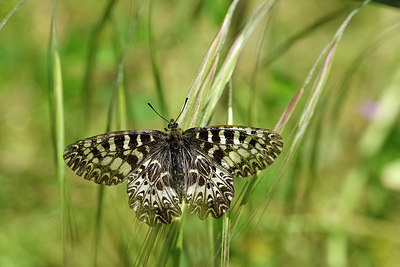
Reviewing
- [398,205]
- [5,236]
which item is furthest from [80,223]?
[398,205]

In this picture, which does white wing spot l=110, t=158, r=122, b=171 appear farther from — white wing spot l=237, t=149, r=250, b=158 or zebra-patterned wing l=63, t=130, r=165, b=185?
white wing spot l=237, t=149, r=250, b=158

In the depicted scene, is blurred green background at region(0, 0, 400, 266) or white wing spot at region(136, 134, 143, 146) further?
blurred green background at region(0, 0, 400, 266)

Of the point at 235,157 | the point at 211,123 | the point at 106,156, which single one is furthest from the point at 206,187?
the point at 211,123

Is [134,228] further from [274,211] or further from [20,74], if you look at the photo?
[20,74]

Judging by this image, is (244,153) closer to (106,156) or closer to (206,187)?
(206,187)

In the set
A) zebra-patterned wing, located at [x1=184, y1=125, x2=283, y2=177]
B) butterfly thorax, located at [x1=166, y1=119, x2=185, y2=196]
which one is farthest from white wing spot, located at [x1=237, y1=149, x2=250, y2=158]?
butterfly thorax, located at [x1=166, y1=119, x2=185, y2=196]

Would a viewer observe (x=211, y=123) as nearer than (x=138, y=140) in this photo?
No

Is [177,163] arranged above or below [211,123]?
below
